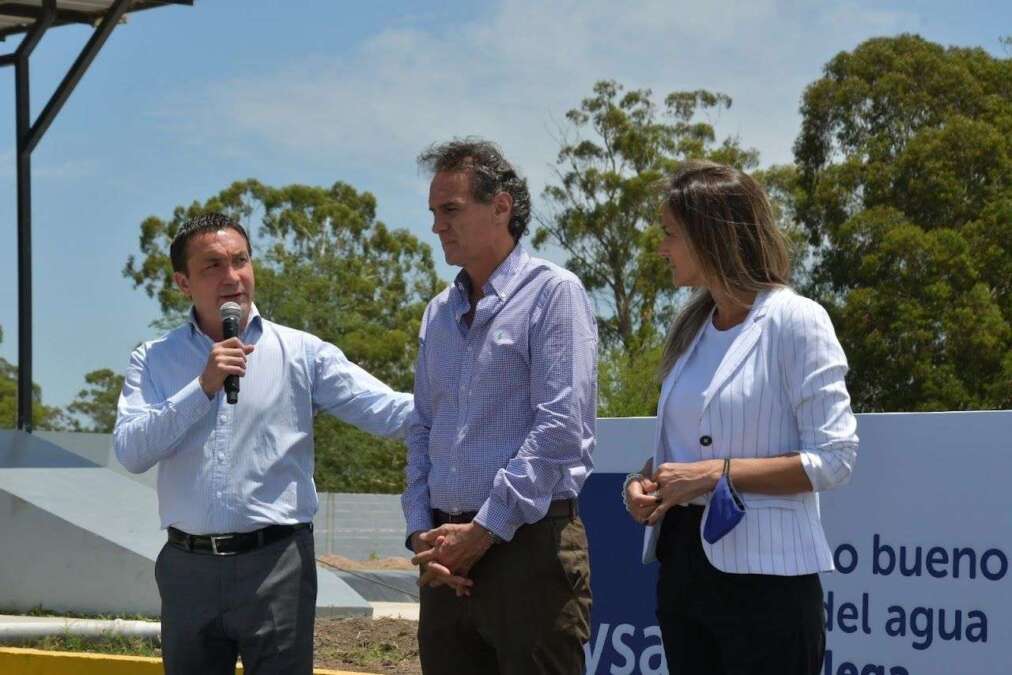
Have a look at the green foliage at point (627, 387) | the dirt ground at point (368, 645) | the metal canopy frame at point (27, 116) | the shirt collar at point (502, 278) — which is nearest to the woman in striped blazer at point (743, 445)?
the shirt collar at point (502, 278)

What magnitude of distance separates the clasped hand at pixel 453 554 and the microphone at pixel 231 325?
2.45ft

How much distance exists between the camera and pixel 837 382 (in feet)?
11.2

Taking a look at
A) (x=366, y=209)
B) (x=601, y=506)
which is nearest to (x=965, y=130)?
(x=366, y=209)

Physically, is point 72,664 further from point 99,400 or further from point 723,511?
point 99,400

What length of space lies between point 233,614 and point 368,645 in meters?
4.08

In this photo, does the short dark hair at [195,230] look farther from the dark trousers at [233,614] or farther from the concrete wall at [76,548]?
the concrete wall at [76,548]

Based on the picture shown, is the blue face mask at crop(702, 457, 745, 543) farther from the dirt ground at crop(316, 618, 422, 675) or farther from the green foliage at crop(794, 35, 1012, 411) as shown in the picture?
the green foliage at crop(794, 35, 1012, 411)

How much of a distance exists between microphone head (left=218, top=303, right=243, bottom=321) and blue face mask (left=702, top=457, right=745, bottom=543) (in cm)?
166

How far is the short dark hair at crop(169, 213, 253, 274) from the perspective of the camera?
4477mm

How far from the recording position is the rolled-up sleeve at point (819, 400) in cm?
336

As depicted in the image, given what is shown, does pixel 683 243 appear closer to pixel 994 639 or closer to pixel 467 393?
pixel 467 393

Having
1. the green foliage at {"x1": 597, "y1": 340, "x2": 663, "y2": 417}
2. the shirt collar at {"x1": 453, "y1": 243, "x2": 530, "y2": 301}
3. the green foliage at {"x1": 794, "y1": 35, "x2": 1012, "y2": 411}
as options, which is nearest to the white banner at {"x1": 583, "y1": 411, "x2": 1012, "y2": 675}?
the shirt collar at {"x1": 453, "y1": 243, "x2": 530, "y2": 301}

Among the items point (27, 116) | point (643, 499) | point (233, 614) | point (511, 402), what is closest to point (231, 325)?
point (233, 614)

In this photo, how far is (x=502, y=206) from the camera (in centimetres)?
402
